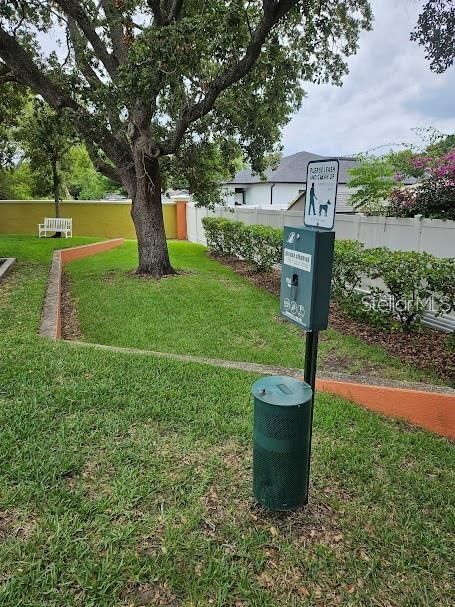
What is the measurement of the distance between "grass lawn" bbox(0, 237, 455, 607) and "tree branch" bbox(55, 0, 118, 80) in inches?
280

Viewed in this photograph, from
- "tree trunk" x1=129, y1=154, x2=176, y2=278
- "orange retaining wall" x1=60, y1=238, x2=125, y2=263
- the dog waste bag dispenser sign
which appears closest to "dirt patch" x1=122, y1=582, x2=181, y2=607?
the dog waste bag dispenser sign

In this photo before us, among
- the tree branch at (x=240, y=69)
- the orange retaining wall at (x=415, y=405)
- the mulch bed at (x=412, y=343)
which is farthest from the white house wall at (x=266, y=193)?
the orange retaining wall at (x=415, y=405)

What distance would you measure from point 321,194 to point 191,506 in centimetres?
170

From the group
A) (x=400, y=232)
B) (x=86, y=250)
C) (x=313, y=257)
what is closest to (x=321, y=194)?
(x=313, y=257)

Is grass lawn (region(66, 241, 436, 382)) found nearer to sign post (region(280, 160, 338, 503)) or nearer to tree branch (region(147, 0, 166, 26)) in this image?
sign post (region(280, 160, 338, 503))

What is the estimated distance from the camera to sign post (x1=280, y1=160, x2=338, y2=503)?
2141 mm

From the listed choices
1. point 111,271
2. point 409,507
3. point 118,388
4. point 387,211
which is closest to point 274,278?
point 387,211

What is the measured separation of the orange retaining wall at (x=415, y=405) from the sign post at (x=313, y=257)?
1.90m

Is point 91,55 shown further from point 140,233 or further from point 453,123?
point 453,123

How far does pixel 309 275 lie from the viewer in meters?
2.20

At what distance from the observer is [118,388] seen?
355 cm

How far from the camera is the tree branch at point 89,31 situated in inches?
311

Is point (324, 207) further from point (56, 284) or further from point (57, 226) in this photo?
point (57, 226)

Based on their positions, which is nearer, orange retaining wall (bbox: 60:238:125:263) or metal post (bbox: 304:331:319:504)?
metal post (bbox: 304:331:319:504)
